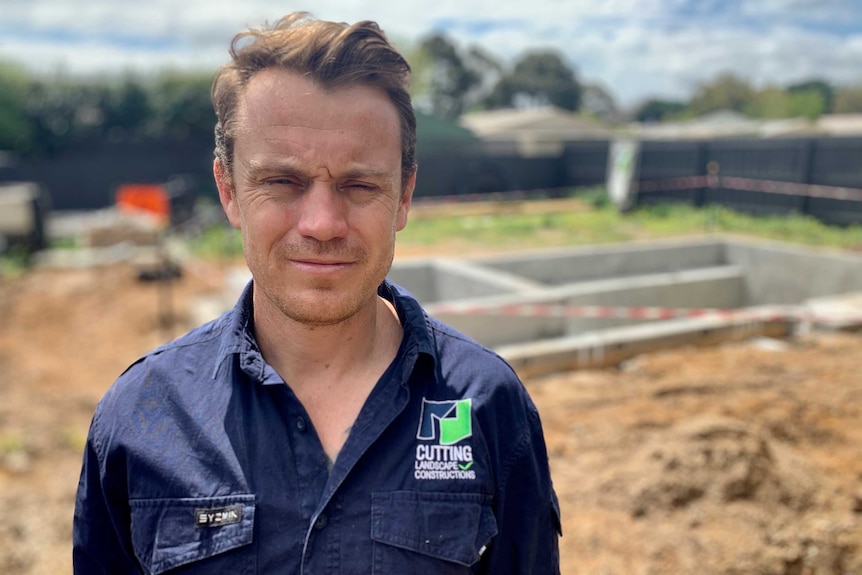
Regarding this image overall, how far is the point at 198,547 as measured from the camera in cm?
140

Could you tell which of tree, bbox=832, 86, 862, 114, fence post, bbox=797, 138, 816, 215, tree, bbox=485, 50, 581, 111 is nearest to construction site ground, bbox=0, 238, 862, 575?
fence post, bbox=797, 138, 816, 215

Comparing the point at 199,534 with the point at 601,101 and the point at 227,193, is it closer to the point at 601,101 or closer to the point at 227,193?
the point at 227,193

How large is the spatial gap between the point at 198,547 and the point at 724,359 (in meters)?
6.48

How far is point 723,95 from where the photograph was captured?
72.8 meters

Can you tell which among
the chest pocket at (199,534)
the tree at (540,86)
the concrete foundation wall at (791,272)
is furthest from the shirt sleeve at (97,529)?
the tree at (540,86)

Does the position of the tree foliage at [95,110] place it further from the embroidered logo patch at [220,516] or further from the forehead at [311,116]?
the embroidered logo patch at [220,516]

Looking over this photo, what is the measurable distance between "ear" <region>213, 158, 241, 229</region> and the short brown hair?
0.9 inches

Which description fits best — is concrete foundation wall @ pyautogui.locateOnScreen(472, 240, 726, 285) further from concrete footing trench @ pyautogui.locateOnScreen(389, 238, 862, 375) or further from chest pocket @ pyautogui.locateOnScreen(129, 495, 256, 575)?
chest pocket @ pyautogui.locateOnScreen(129, 495, 256, 575)

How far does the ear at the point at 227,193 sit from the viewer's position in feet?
5.11

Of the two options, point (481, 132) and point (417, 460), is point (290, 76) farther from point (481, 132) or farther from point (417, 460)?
point (481, 132)

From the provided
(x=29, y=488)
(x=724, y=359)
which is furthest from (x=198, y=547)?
(x=724, y=359)

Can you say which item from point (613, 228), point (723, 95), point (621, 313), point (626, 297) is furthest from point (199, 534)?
point (723, 95)

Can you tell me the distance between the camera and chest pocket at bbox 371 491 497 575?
1.40 metres

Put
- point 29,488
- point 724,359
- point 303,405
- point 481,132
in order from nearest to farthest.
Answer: point 303,405 < point 29,488 < point 724,359 < point 481,132
